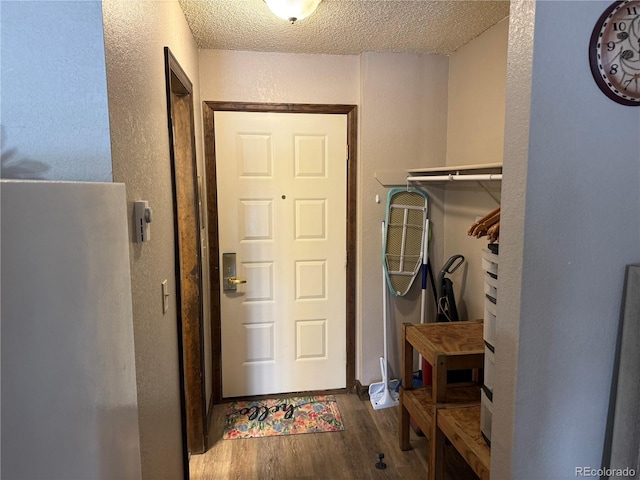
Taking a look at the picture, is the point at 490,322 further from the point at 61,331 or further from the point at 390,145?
the point at 390,145

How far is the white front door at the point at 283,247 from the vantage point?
266 centimetres

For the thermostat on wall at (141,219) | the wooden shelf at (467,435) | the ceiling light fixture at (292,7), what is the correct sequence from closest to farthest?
1. the thermostat on wall at (141,219)
2. the wooden shelf at (467,435)
3. the ceiling light fixture at (292,7)

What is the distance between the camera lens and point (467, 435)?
5.24 feet

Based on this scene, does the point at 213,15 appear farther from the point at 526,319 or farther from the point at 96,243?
the point at 526,319

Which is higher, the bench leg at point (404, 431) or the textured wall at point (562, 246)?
the textured wall at point (562, 246)

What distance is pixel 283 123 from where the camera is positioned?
8.71ft

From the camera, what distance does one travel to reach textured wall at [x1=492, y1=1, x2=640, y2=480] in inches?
40.4

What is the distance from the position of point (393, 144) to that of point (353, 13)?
91 centimetres

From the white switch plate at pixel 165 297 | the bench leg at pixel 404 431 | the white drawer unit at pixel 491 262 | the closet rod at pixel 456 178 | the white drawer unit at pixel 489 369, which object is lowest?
the bench leg at pixel 404 431

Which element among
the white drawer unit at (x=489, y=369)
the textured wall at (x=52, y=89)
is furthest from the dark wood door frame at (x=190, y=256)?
the white drawer unit at (x=489, y=369)

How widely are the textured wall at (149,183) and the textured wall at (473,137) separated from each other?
1677 millimetres

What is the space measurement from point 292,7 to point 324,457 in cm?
231

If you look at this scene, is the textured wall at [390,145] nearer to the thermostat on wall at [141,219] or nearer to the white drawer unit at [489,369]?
the white drawer unit at [489,369]

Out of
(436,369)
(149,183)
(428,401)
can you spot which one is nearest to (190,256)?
(149,183)
